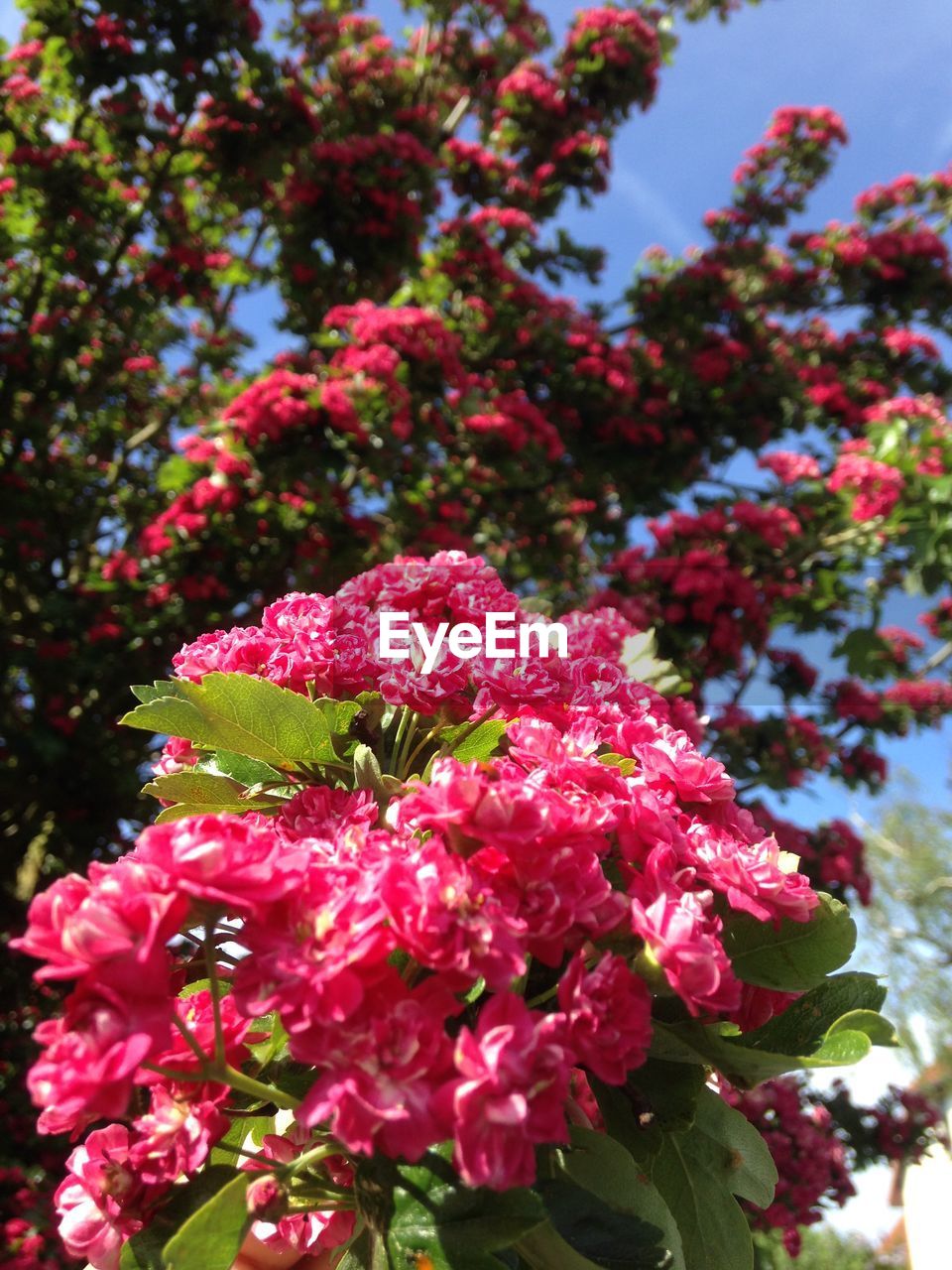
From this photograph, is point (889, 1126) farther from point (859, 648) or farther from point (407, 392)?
point (407, 392)

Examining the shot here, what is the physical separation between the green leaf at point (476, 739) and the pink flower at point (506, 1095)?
0.32 metres

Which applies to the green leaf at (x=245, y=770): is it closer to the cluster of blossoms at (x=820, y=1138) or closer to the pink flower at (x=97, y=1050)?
the pink flower at (x=97, y=1050)

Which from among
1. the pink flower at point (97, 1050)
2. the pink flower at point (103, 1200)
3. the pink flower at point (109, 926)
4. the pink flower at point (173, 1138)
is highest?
the pink flower at point (109, 926)

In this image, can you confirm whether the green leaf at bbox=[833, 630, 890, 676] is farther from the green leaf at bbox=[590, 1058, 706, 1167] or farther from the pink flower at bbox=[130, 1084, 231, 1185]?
the pink flower at bbox=[130, 1084, 231, 1185]

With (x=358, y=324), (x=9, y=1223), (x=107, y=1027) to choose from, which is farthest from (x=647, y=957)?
(x=358, y=324)

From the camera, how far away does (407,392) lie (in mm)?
3748

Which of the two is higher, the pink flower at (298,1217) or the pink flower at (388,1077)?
the pink flower at (388,1077)

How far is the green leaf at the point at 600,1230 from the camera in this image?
2.09ft

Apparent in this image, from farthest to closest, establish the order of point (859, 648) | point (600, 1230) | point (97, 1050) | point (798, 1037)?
point (859, 648) → point (798, 1037) → point (600, 1230) → point (97, 1050)

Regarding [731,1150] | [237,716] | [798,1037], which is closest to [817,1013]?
→ [798,1037]

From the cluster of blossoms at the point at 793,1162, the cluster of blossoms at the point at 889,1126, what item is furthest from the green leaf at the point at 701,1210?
the cluster of blossoms at the point at 889,1126

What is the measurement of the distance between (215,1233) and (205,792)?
41 cm

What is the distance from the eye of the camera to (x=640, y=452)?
4.96 metres

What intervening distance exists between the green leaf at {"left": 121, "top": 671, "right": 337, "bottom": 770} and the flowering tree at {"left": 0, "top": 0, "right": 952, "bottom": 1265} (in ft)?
8.56
